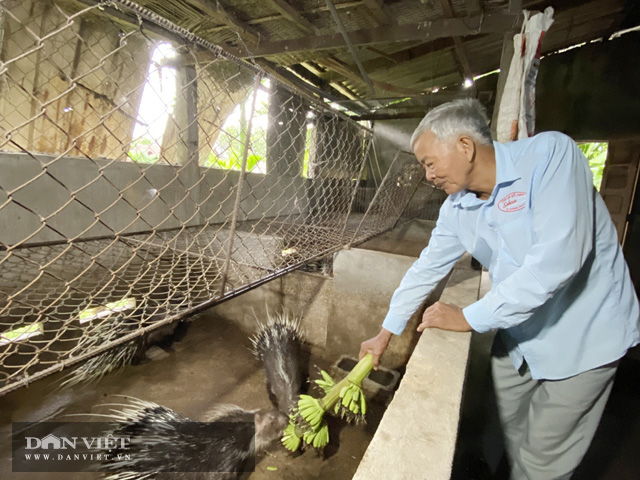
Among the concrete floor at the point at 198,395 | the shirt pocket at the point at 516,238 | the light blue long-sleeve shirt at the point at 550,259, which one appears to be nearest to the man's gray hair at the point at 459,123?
the light blue long-sleeve shirt at the point at 550,259

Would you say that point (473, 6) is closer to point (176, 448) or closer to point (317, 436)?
point (317, 436)

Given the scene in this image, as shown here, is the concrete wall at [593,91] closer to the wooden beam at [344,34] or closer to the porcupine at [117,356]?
the wooden beam at [344,34]

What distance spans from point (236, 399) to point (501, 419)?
7.65 feet

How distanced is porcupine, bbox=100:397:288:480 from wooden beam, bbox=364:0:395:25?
392 centimetres

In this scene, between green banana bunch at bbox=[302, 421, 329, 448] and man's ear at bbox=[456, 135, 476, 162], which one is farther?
green banana bunch at bbox=[302, 421, 329, 448]

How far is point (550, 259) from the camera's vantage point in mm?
1100

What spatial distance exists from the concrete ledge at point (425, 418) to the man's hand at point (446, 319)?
0.23ft

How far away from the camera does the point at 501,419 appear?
1.93 metres

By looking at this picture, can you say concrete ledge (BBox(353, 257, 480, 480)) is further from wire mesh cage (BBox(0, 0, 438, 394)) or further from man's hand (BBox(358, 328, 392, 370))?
wire mesh cage (BBox(0, 0, 438, 394))

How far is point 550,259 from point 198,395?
3142mm

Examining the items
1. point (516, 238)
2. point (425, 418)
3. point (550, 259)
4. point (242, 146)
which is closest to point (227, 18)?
point (242, 146)

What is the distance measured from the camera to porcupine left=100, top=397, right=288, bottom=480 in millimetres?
1897

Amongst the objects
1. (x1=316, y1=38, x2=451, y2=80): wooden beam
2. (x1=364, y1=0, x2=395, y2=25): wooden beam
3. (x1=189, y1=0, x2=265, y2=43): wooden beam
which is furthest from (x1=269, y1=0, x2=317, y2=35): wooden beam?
(x1=316, y1=38, x2=451, y2=80): wooden beam

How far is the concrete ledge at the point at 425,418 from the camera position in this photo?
92cm
